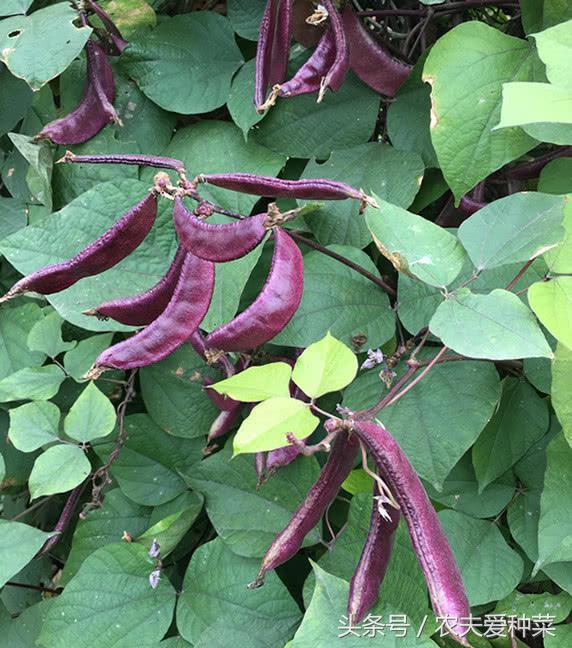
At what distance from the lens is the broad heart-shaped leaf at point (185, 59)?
1035 mm

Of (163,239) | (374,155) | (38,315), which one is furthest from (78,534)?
(374,155)

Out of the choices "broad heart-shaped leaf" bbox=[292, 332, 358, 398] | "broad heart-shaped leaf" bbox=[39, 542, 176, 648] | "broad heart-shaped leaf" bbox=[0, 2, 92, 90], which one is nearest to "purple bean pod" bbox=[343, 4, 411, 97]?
"broad heart-shaped leaf" bbox=[0, 2, 92, 90]

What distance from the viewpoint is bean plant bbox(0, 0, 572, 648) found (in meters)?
0.69

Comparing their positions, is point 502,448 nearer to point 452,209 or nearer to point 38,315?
point 452,209

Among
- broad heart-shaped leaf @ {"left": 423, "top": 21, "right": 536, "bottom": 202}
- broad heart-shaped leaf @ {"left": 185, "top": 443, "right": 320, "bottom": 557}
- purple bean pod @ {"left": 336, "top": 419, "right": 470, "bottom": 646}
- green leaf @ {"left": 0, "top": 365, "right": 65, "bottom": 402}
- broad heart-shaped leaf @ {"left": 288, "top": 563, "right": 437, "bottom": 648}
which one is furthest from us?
green leaf @ {"left": 0, "top": 365, "right": 65, "bottom": 402}

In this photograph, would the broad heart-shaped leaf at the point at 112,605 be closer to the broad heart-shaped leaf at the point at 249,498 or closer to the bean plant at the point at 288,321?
the bean plant at the point at 288,321

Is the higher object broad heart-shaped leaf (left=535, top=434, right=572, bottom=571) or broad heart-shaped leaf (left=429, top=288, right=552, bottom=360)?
broad heart-shaped leaf (left=429, top=288, right=552, bottom=360)

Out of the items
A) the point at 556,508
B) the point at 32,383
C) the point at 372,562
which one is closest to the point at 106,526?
the point at 32,383

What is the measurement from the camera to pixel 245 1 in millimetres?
1035

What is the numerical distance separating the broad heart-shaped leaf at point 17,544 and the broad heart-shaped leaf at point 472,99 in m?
0.67

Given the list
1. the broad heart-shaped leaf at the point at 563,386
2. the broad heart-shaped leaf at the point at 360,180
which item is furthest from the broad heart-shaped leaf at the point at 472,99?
the broad heart-shaped leaf at the point at 563,386

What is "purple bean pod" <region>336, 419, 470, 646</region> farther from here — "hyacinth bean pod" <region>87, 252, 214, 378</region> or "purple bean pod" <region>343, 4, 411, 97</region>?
"purple bean pod" <region>343, 4, 411, 97</region>

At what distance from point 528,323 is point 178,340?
1.12 feet

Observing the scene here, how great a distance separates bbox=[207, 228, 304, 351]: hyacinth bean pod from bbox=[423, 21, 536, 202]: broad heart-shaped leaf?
0.22 metres
